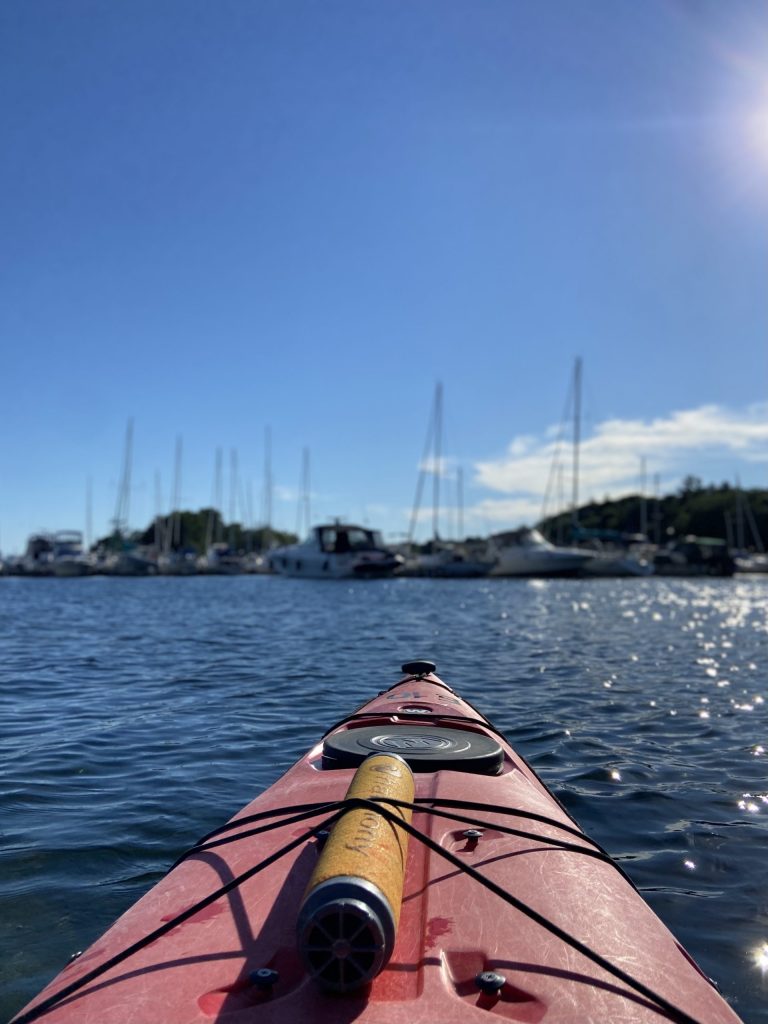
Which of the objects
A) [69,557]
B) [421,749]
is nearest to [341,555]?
[69,557]

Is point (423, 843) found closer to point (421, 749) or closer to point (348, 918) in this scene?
point (348, 918)

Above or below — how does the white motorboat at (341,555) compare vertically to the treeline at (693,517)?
below

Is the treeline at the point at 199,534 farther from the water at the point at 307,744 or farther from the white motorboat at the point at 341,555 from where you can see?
the water at the point at 307,744

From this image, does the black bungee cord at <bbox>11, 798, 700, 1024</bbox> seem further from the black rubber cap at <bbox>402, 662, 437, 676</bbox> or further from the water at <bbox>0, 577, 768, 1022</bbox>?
the black rubber cap at <bbox>402, 662, 437, 676</bbox>

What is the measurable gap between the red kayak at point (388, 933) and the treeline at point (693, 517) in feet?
211

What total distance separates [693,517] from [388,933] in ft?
323

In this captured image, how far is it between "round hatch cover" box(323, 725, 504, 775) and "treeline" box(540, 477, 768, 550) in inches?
2474

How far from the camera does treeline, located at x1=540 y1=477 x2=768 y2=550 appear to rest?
280 ft

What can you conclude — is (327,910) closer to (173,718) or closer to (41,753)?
(41,753)

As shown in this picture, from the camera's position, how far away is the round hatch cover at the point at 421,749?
157 inches

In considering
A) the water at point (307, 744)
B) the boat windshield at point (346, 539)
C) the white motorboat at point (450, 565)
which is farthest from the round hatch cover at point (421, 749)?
the white motorboat at point (450, 565)

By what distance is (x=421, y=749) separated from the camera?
4133 mm

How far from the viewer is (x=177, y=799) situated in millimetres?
5891

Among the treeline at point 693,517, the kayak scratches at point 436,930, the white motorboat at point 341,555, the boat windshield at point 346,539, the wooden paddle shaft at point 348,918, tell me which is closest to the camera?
the wooden paddle shaft at point 348,918
